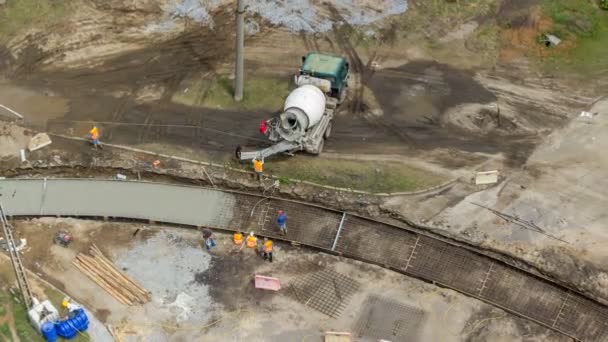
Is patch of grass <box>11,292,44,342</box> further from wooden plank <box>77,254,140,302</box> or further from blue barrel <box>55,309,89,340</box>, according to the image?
wooden plank <box>77,254,140,302</box>

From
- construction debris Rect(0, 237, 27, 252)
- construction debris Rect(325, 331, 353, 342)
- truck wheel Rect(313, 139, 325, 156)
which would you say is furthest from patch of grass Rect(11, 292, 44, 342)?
truck wheel Rect(313, 139, 325, 156)

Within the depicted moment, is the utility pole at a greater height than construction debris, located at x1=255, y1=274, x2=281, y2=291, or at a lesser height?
greater

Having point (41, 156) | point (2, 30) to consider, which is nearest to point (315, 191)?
point (41, 156)

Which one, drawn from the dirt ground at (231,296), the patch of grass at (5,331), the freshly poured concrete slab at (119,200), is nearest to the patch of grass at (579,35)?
the dirt ground at (231,296)

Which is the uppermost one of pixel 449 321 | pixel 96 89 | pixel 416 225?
pixel 96 89

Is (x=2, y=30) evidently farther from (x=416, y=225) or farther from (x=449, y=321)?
(x=449, y=321)
